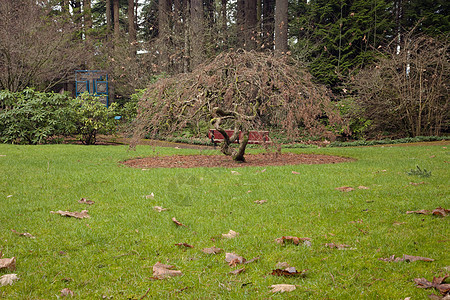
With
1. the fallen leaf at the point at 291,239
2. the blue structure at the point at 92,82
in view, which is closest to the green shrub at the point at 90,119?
the blue structure at the point at 92,82

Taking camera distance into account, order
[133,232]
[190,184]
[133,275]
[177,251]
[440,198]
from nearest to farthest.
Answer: [133,275] → [177,251] → [133,232] → [440,198] → [190,184]

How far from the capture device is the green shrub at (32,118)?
1249 centimetres

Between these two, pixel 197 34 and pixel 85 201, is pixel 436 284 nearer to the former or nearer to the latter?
pixel 85 201

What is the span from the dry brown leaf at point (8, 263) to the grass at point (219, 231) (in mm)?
49

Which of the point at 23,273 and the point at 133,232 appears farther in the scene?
the point at 133,232

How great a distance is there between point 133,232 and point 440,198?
354 centimetres

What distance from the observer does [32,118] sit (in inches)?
493

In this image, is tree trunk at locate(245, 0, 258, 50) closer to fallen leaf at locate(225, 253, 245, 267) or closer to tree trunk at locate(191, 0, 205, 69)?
tree trunk at locate(191, 0, 205, 69)

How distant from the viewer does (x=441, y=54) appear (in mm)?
14258

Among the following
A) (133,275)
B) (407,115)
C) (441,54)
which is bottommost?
(133,275)

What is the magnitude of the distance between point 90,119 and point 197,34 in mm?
8171

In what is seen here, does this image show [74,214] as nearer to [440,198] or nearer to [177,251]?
[177,251]

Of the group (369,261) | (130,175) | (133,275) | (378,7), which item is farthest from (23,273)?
(378,7)

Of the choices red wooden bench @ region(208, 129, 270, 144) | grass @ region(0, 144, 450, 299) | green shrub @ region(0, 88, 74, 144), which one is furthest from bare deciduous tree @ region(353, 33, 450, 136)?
green shrub @ region(0, 88, 74, 144)
